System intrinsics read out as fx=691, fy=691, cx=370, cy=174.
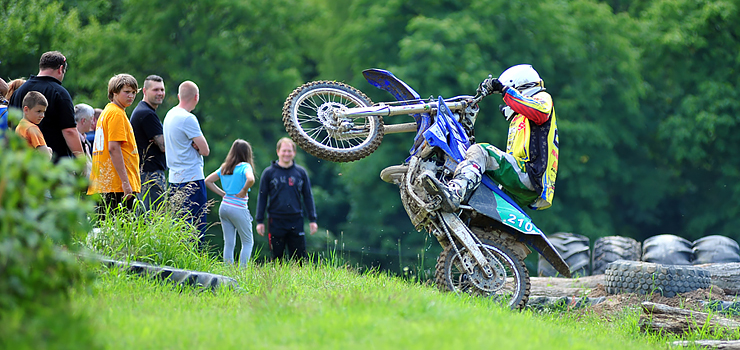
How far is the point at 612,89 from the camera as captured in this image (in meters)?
23.1

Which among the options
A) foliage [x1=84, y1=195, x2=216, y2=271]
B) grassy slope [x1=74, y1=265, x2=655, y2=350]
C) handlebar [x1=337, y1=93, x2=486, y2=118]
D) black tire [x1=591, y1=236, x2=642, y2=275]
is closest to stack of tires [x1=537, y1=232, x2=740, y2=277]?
black tire [x1=591, y1=236, x2=642, y2=275]

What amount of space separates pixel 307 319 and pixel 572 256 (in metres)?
8.23

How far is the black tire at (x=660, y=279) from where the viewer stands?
25.7 ft

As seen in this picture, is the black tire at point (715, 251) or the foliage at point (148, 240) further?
the black tire at point (715, 251)

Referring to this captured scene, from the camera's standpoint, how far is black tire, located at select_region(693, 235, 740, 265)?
35.4ft

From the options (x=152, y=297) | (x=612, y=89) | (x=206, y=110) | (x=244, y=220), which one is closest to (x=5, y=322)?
(x=152, y=297)

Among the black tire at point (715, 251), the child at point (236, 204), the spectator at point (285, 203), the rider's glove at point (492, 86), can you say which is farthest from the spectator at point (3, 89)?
the black tire at point (715, 251)

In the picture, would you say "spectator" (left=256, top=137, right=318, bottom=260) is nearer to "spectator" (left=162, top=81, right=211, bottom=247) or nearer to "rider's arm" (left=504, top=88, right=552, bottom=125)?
"spectator" (left=162, top=81, right=211, bottom=247)

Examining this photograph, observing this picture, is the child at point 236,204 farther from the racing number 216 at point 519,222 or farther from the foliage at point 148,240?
the racing number 216 at point 519,222

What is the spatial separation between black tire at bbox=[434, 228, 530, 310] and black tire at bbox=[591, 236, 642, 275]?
5.79 metres

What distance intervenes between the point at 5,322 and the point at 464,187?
397cm

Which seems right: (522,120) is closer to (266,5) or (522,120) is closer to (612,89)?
(612,89)

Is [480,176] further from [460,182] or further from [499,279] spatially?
[499,279]

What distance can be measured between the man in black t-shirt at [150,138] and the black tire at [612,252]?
24.8ft
